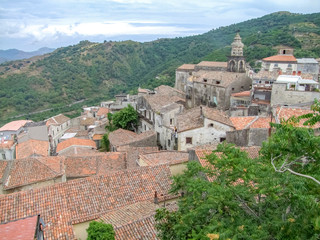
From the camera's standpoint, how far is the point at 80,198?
1559 cm

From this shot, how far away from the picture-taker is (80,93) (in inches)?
4188

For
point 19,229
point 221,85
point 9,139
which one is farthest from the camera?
point 9,139

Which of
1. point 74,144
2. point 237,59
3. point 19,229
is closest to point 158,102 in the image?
point 74,144

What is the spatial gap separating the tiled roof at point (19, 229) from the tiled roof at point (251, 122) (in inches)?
755

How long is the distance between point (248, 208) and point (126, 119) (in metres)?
33.1

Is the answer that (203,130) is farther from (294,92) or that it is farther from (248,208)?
(248,208)

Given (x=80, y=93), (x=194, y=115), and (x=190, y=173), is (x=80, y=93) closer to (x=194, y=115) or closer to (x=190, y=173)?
(x=194, y=115)

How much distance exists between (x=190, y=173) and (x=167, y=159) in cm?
957

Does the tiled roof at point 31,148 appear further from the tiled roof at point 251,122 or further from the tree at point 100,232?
the tree at point 100,232

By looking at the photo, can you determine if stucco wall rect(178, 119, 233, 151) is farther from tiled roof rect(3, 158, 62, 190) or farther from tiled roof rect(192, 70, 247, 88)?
tiled roof rect(192, 70, 247, 88)

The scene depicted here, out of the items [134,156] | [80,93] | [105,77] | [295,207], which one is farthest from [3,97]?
[295,207]

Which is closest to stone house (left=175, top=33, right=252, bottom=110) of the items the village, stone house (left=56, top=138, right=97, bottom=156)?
the village

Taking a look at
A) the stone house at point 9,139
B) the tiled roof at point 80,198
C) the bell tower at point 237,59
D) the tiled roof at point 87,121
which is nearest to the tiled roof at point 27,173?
the tiled roof at point 80,198

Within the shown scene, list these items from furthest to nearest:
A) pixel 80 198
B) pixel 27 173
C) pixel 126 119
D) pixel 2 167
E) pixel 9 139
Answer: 1. pixel 9 139
2. pixel 126 119
3. pixel 2 167
4. pixel 27 173
5. pixel 80 198
